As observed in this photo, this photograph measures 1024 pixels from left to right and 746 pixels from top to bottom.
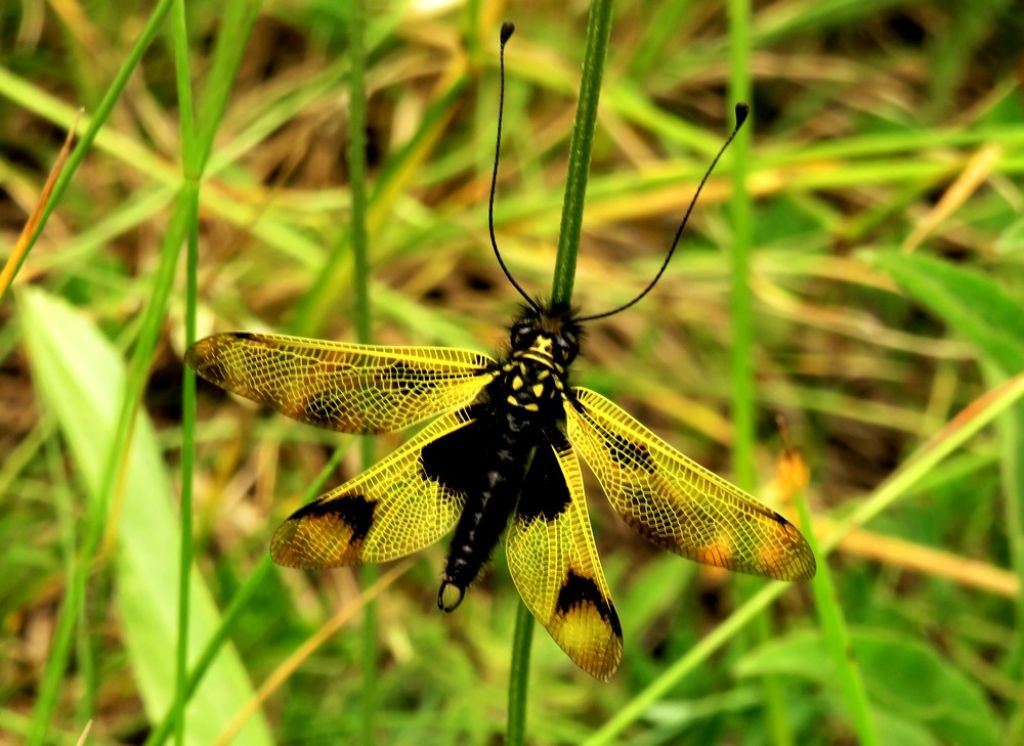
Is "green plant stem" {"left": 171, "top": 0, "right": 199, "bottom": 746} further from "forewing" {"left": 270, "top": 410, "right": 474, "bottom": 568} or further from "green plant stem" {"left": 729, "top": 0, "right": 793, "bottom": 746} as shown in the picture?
"green plant stem" {"left": 729, "top": 0, "right": 793, "bottom": 746}

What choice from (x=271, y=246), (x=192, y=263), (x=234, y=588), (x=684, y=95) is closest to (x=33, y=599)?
(x=234, y=588)

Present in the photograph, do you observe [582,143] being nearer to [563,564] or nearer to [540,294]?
[563,564]

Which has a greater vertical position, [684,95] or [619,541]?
[684,95]

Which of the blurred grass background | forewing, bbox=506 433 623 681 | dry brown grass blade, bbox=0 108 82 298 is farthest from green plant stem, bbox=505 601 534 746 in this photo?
dry brown grass blade, bbox=0 108 82 298

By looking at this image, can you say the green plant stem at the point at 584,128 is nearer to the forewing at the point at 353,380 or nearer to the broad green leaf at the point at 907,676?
the forewing at the point at 353,380

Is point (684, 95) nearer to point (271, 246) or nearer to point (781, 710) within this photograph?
point (271, 246)
